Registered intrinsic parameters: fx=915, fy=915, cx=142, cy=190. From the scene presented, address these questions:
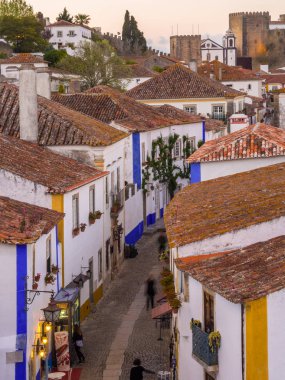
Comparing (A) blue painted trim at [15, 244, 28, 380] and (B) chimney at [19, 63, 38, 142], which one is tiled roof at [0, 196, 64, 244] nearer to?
(A) blue painted trim at [15, 244, 28, 380]

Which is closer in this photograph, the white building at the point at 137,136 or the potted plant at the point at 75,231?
the potted plant at the point at 75,231

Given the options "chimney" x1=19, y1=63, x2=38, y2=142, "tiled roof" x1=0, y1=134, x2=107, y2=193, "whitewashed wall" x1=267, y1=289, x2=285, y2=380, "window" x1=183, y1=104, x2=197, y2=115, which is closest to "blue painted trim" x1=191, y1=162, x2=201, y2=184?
"tiled roof" x1=0, y1=134, x2=107, y2=193

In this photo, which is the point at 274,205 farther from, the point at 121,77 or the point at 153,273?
the point at 121,77

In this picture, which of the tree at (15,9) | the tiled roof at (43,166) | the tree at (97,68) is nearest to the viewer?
the tiled roof at (43,166)

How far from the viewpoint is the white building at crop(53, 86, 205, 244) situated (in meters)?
37.8

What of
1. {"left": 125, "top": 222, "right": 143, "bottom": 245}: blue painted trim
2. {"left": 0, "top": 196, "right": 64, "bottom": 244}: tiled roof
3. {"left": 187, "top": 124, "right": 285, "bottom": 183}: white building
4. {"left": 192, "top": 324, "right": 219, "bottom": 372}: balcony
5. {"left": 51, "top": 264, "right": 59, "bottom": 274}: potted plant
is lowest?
{"left": 125, "top": 222, "right": 143, "bottom": 245}: blue painted trim

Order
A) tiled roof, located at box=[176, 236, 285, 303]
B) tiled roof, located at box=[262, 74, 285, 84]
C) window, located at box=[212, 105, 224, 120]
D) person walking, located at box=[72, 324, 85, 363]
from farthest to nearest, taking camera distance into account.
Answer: tiled roof, located at box=[262, 74, 285, 84] < window, located at box=[212, 105, 224, 120] < person walking, located at box=[72, 324, 85, 363] < tiled roof, located at box=[176, 236, 285, 303]

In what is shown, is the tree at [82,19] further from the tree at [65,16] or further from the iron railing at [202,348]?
the iron railing at [202,348]

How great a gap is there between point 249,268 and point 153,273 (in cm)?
1612

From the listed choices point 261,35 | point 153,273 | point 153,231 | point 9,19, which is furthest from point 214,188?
point 261,35

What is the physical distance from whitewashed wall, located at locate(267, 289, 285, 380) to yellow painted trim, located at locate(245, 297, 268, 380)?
67 millimetres

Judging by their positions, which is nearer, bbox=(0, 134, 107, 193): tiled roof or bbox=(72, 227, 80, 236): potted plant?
bbox=(0, 134, 107, 193): tiled roof

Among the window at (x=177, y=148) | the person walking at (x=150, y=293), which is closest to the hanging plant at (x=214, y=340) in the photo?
the person walking at (x=150, y=293)

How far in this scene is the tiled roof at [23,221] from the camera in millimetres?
17812
